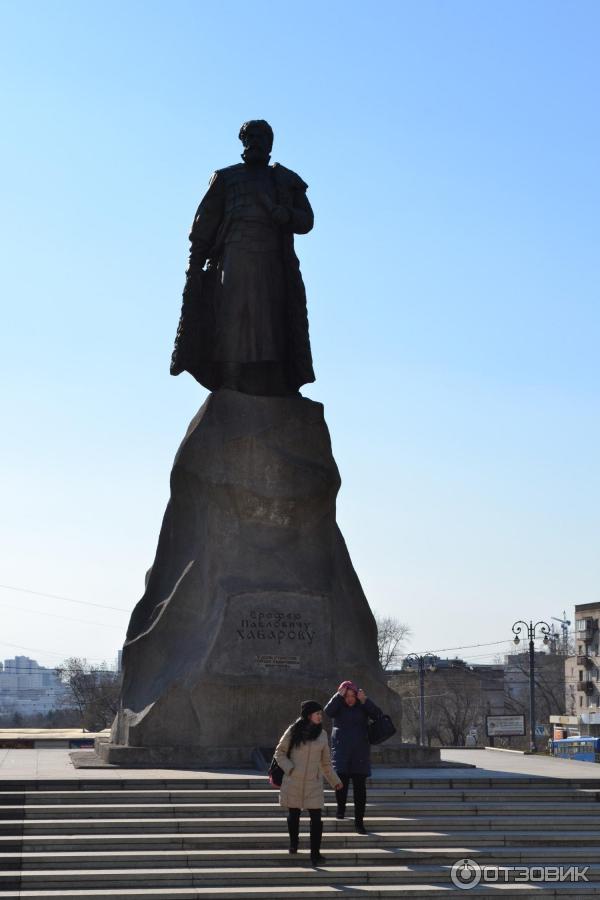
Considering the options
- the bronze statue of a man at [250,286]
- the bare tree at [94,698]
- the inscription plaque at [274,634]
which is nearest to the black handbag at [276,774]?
the inscription plaque at [274,634]

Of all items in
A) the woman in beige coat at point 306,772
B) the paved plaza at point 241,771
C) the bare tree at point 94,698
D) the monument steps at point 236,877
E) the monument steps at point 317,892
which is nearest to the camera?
the monument steps at point 317,892

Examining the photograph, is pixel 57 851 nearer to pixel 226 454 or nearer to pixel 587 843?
pixel 587 843

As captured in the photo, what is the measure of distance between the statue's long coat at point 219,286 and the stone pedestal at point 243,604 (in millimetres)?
883

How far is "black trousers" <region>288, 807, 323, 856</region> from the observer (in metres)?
10.2

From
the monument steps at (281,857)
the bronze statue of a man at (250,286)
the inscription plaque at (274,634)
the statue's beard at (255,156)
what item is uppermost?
the statue's beard at (255,156)

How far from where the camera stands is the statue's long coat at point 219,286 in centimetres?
1670

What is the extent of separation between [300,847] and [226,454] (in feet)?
18.5

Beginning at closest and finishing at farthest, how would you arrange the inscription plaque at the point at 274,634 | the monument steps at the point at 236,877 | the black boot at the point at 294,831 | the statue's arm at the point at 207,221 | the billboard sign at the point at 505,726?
the monument steps at the point at 236,877
the black boot at the point at 294,831
the inscription plaque at the point at 274,634
the statue's arm at the point at 207,221
the billboard sign at the point at 505,726

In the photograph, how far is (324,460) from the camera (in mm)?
15922

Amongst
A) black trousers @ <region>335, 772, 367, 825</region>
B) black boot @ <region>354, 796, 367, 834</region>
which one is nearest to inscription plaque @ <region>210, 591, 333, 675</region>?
black trousers @ <region>335, 772, 367, 825</region>

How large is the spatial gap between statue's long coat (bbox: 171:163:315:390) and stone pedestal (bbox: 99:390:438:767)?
34.8 inches

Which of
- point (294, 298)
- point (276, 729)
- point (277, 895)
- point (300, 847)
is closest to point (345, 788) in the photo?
point (300, 847)

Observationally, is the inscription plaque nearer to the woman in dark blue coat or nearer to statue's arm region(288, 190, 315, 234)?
the woman in dark blue coat

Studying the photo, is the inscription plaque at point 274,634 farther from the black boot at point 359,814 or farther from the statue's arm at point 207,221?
the statue's arm at point 207,221
